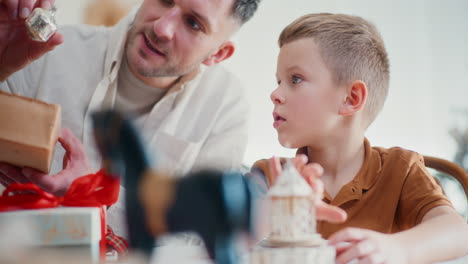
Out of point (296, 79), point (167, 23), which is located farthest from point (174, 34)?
point (296, 79)

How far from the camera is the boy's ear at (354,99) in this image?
857 millimetres

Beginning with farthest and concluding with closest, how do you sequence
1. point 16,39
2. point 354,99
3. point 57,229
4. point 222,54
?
point 222,54 → point 354,99 → point 16,39 → point 57,229

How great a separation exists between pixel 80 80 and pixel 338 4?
745 millimetres

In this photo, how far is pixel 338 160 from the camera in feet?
2.90

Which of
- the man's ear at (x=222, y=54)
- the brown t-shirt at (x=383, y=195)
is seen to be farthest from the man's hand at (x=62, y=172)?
the man's ear at (x=222, y=54)

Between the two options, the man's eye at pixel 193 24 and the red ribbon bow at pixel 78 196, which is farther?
the man's eye at pixel 193 24

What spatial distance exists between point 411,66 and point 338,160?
2.90ft

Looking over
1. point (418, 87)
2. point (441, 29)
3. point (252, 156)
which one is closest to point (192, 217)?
point (252, 156)

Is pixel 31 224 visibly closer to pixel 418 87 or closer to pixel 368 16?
pixel 368 16

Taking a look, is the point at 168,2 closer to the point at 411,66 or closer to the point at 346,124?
the point at 346,124

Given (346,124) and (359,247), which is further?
(346,124)

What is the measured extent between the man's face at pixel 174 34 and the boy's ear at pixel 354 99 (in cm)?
39

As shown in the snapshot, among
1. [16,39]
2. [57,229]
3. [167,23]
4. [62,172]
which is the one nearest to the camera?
[57,229]

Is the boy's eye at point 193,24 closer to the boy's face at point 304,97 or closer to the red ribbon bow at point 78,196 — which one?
the boy's face at point 304,97
